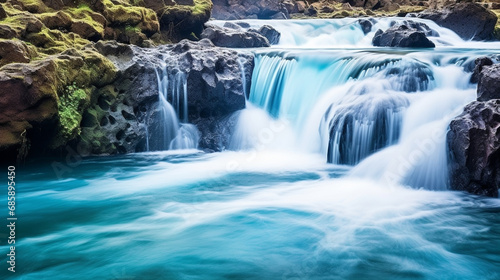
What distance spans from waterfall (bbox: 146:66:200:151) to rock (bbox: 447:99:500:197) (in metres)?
6.22

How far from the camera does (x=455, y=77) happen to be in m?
9.12

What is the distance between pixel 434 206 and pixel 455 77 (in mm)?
4318

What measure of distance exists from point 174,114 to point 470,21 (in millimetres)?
14847

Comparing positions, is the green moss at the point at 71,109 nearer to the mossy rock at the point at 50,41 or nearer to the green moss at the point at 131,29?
the mossy rock at the point at 50,41

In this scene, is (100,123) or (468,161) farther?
(100,123)

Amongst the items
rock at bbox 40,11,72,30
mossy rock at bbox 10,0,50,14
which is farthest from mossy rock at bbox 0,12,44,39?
mossy rock at bbox 10,0,50,14

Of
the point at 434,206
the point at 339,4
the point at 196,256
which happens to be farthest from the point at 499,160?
the point at 339,4

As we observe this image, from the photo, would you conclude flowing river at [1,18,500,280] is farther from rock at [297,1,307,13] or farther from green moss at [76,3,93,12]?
rock at [297,1,307,13]

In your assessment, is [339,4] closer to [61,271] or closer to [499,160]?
[499,160]

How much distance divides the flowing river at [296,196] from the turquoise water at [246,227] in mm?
25

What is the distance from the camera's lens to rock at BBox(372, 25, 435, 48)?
14.9 metres

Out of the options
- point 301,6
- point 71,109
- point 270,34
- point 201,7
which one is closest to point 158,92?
point 71,109

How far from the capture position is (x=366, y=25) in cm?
1972

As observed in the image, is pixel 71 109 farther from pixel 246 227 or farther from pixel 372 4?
pixel 372 4
